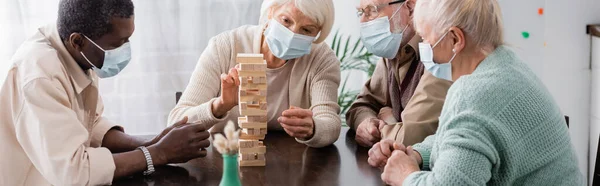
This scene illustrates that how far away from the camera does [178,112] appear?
8.85ft

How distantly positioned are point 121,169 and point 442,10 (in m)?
0.94

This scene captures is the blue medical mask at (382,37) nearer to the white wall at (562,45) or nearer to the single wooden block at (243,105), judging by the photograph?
the single wooden block at (243,105)

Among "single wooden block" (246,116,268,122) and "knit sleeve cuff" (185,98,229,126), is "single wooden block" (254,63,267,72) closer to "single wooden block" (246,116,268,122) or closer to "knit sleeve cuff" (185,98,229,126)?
"single wooden block" (246,116,268,122)

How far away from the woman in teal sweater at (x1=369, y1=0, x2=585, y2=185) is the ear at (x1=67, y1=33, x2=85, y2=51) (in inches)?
35.6

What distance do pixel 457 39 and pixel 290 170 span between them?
630 mm

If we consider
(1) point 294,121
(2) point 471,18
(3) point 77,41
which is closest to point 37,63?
(3) point 77,41

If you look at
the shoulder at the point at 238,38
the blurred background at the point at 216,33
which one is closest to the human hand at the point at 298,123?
the shoulder at the point at 238,38

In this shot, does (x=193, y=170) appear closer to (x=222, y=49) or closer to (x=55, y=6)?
(x=222, y=49)

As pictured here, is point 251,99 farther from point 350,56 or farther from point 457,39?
point 350,56

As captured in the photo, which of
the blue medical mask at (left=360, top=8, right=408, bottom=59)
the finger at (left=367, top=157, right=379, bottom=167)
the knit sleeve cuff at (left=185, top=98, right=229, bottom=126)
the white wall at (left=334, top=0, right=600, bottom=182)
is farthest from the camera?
the white wall at (left=334, top=0, right=600, bottom=182)

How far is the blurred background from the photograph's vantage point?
13.0 feet

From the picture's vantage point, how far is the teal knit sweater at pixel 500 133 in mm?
1765

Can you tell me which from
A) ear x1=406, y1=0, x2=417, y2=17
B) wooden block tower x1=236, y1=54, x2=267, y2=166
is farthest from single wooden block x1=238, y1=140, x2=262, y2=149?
ear x1=406, y1=0, x2=417, y2=17

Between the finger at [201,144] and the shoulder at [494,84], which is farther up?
the shoulder at [494,84]
